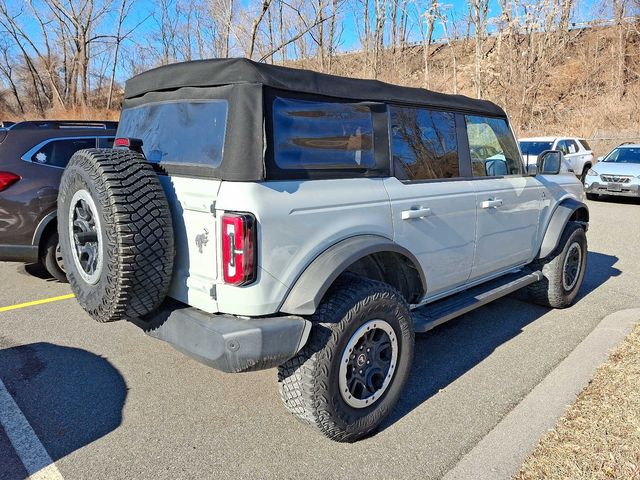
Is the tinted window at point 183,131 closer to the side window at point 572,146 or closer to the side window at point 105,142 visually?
the side window at point 105,142

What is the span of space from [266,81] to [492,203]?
222 cm

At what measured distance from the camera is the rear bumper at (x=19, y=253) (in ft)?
16.9

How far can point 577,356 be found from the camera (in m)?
3.94

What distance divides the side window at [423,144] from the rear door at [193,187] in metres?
1.23

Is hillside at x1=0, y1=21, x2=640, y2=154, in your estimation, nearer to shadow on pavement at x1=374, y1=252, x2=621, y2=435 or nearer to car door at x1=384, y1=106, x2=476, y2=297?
shadow on pavement at x1=374, y1=252, x2=621, y2=435

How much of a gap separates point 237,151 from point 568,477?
2.34 metres

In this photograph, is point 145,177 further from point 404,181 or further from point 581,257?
point 581,257

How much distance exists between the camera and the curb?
2.63 m

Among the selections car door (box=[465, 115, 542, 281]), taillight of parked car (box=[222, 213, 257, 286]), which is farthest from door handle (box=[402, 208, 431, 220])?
taillight of parked car (box=[222, 213, 257, 286])

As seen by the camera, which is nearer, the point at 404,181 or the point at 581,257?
the point at 404,181

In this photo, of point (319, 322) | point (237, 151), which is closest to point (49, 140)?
point (237, 151)

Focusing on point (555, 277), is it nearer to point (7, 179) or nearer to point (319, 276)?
point (319, 276)

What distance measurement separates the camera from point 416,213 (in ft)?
10.6

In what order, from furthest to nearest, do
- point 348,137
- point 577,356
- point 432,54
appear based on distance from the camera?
point 432,54, point 577,356, point 348,137
